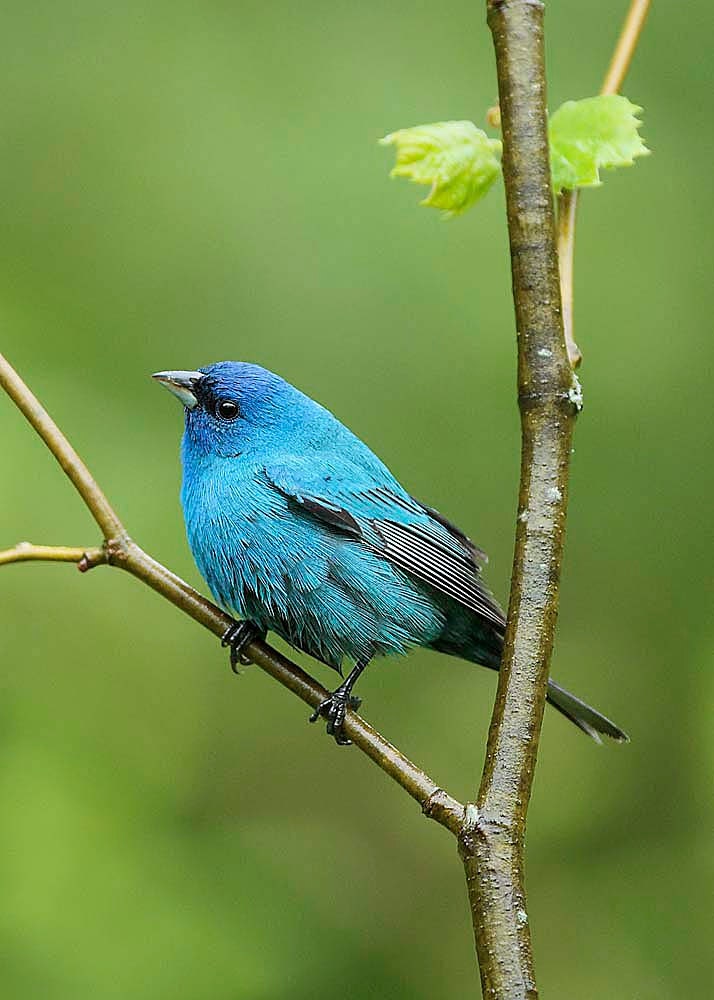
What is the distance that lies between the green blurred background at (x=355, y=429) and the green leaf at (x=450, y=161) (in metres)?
3.12

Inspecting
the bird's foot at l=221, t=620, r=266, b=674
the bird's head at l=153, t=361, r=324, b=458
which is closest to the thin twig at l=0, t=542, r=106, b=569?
the bird's foot at l=221, t=620, r=266, b=674

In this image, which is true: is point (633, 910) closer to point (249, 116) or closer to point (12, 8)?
point (249, 116)

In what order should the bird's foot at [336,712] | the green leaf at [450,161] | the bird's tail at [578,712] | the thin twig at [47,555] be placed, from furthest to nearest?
1. the bird's tail at [578,712]
2. the bird's foot at [336,712]
3. the green leaf at [450,161]
4. the thin twig at [47,555]

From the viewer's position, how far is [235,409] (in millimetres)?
4418

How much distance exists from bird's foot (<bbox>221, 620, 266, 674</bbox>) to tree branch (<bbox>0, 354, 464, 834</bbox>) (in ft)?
1.23

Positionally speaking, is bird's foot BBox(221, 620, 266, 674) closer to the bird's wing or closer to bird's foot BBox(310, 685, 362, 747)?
bird's foot BBox(310, 685, 362, 747)

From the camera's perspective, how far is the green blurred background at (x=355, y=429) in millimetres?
5633

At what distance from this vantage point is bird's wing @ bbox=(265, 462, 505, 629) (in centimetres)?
409

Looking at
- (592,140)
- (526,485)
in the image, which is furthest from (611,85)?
(526,485)

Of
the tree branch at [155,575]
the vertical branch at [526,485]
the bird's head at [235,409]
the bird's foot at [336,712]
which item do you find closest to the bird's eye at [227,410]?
the bird's head at [235,409]

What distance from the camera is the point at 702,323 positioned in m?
6.45

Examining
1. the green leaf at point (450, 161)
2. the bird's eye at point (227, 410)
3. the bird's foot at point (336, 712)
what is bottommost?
the bird's foot at point (336, 712)

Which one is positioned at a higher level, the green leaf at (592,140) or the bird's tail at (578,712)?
the green leaf at (592,140)

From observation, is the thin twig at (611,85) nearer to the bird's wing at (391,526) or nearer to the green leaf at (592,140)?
the green leaf at (592,140)
